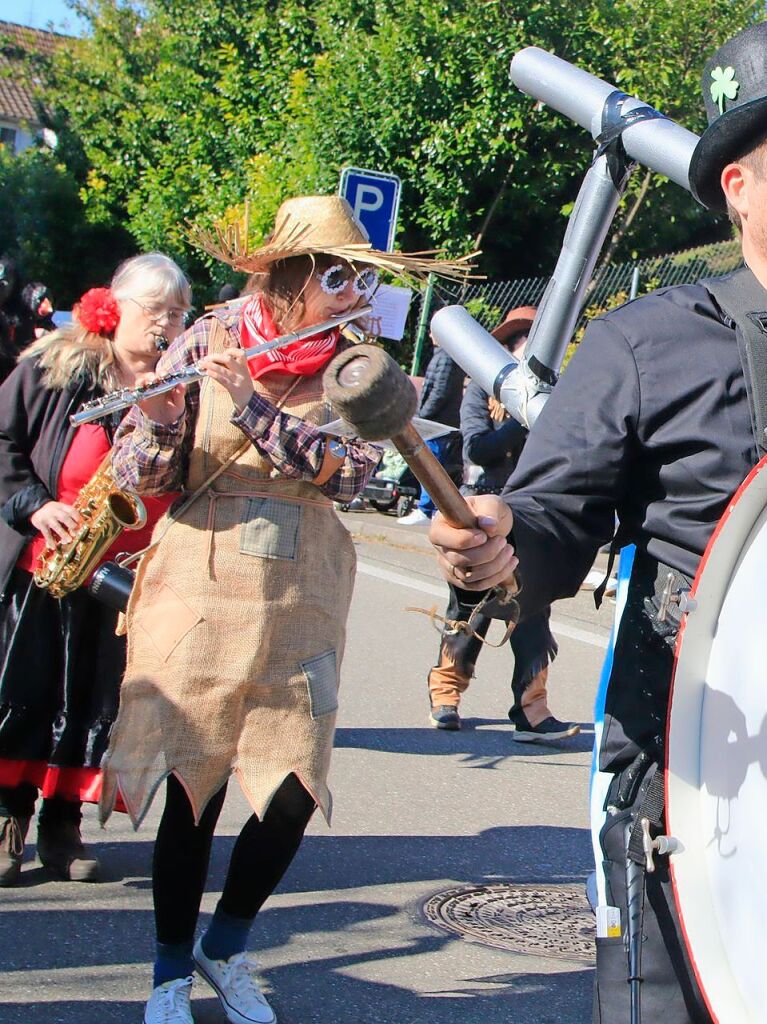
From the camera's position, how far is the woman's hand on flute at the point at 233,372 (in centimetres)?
302

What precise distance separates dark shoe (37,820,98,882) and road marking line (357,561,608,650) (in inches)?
191

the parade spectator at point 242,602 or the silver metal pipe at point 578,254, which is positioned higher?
the silver metal pipe at point 578,254

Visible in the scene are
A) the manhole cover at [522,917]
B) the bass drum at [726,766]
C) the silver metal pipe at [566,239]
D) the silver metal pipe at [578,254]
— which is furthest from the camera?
the manhole cover at [522,917]

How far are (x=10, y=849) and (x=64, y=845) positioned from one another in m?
0.16

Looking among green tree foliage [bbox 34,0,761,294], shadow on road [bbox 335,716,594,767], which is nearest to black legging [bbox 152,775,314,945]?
shadow on road [bbox 335,716,594,767]

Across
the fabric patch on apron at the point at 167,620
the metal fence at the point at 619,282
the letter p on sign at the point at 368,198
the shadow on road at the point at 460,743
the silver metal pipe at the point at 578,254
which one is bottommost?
the fabric patch on apron at the point at 167,620

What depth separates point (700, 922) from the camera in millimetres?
1654

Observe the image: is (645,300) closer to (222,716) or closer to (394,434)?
(394,434)

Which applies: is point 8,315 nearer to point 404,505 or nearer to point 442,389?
point 442,389

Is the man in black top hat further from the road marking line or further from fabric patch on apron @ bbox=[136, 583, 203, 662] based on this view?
the road marking line

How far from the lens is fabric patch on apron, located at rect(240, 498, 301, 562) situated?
125 inches

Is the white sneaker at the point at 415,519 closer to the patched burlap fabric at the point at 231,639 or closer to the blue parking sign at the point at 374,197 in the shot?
the blue parking sign at the point at 374,197

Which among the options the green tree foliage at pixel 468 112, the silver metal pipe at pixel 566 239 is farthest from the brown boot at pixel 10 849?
the green tree foliage at pixel 468 112

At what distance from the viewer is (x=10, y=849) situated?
4176 mm
